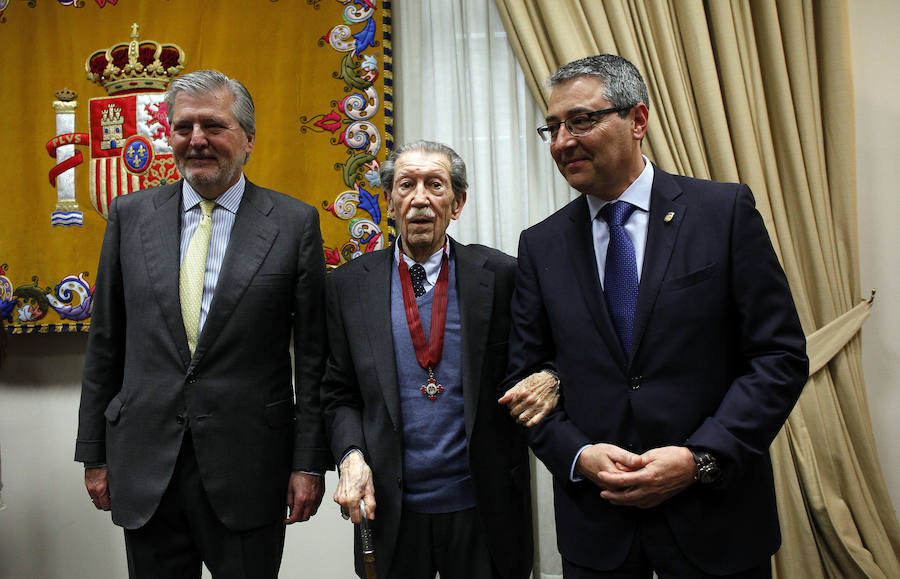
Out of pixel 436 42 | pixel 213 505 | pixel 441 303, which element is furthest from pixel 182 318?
pixel 436 42

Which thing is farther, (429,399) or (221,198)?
(221,198)

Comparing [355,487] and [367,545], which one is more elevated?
[355,487]

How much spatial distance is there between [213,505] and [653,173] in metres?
1.36

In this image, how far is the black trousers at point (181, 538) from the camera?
1.73m

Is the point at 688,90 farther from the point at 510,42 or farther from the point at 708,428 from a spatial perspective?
the point at 708,428

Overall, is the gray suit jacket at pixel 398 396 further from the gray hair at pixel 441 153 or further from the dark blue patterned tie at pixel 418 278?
the gray hair at pixel 441 153

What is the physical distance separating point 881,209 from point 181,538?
275 cm

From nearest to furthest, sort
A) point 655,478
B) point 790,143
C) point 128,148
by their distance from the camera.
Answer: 1. point 655,478
2. point 790,143
3. point 128,148

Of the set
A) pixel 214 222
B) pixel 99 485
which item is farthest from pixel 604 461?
pixel 99 485

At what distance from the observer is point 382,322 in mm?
1789

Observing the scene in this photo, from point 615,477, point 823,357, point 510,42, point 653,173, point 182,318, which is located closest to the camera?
point 615,477

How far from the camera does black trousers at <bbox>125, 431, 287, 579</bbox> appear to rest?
67.9 inches

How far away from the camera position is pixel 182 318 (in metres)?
1.74

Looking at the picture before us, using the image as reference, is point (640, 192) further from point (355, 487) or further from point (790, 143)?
point (790, 143)
